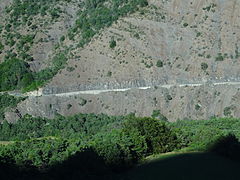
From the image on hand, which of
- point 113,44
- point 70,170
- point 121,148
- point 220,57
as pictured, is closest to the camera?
point 70,170

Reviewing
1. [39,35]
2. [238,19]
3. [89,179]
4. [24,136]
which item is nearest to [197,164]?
[89,179]

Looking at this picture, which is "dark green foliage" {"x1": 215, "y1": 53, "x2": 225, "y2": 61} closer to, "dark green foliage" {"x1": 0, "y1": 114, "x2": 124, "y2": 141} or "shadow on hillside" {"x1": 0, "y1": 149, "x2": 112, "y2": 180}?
"dark green foliage" {"x1": 0, "y1": 114, "x2": 124, "y2": 141}

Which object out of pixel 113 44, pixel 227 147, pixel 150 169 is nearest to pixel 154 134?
pixel 227 147

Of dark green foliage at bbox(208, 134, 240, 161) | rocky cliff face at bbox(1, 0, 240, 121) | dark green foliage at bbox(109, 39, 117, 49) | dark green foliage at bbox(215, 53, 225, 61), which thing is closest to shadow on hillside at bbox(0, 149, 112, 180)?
dark green foliage at bbox(208, 134, 240, 161)

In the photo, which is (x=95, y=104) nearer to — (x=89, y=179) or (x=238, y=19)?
(x=238, y=19)

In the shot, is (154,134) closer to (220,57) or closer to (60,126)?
(60,126)

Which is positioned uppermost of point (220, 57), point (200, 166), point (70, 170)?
point (220, 57)
